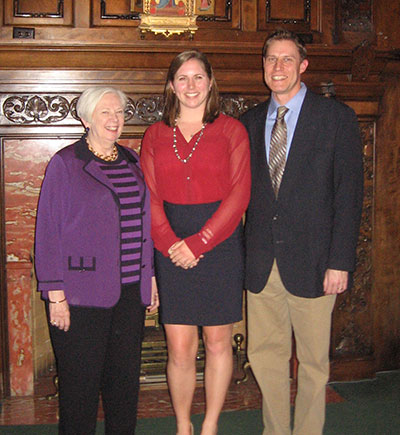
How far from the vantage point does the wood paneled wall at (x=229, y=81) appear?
113 inches

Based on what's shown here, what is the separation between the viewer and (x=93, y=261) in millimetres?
2039

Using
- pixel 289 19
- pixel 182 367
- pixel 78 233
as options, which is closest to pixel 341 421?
pixel 182 367

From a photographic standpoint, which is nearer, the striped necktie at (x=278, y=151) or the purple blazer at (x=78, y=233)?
the purple blazer at (x=78, y=233)

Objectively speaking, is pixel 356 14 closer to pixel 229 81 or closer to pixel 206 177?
pixel 229 81

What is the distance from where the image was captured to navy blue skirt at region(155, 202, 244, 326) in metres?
2.26

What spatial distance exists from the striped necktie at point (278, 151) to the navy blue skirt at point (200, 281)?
0.26 meters

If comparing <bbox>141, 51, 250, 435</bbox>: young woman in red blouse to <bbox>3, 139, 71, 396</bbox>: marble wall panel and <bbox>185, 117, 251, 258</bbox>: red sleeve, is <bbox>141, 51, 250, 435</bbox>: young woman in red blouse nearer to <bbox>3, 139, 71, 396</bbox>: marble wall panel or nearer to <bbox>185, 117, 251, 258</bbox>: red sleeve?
<bbox>185, 117, 251, 258</bbox>: red sleeve

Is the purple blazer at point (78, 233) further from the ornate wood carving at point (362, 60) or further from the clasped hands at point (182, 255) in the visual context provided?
the ornate wood carving at point (362, 60)

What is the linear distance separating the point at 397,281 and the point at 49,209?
227cm

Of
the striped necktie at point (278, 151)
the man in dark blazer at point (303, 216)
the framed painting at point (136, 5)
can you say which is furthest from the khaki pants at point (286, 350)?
the framed painting at point (136, 5)

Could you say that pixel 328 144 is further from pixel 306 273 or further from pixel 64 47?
pixel 64 47

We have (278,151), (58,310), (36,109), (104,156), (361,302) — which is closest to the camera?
(58,310)

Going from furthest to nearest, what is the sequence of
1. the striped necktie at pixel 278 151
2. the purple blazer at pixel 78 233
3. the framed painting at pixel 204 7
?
the framed painting at pixel 204 7
the striped necktie at pixel 278 151
the purple blazer at pixel 78 233

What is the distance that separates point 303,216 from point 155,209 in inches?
23.6
